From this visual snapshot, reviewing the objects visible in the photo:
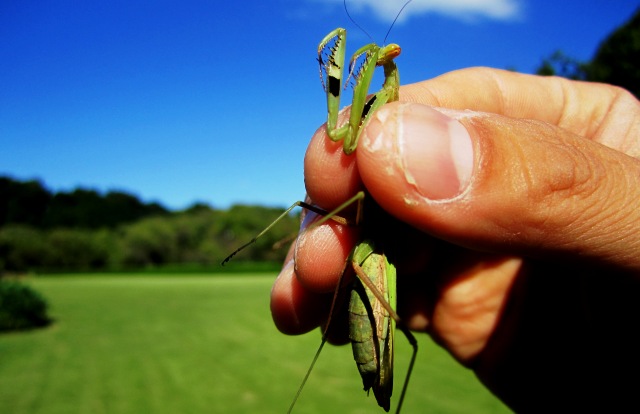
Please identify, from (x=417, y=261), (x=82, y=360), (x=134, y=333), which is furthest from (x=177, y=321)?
(x=417, y=261)

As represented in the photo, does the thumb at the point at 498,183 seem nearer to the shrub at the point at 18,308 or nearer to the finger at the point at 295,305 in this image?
the finger at the point at 295,305

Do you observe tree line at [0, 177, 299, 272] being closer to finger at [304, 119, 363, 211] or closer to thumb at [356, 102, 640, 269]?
finger at [304, 119, 363, 211]

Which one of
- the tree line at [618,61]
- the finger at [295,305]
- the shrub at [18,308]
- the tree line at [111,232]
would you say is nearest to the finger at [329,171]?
the finger at [295,305]

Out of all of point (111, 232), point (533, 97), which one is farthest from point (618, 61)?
point (111, 232)

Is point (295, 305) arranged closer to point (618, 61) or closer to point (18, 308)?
point (18, 308)

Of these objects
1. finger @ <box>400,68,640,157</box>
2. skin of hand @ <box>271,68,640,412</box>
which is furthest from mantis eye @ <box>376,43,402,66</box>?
finger @ <box>400,68,640,157</box>
